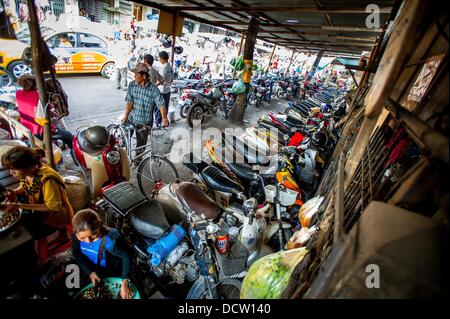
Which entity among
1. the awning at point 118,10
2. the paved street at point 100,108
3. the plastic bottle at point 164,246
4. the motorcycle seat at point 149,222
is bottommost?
the paved street at point 100,108

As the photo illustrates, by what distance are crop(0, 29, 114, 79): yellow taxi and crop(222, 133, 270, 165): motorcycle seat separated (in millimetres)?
8882

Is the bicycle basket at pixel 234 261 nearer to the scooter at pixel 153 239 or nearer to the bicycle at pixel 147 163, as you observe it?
the scooter at pixel 153 239

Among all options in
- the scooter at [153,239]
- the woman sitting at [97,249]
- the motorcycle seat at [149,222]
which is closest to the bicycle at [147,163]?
the scooter at [153,239]

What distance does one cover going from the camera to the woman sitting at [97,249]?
6.57 ft

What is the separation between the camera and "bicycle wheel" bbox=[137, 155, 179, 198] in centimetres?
409

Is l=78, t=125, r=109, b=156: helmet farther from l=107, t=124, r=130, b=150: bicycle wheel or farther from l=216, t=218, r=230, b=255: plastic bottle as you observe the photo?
l=216, t=218, r=230, b=255: plastic bottle

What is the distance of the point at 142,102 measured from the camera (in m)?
4.57

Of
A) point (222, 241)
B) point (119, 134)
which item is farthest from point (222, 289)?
point (119, 134)

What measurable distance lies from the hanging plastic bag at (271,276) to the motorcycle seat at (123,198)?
1598 mm

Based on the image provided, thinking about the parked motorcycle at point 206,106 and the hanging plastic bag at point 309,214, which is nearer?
the hanging plastic bag at point 309,214

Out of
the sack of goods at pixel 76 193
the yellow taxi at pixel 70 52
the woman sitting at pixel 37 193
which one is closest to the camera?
the woman sitting at pixel 37 193

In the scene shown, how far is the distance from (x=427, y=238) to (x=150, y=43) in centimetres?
1868

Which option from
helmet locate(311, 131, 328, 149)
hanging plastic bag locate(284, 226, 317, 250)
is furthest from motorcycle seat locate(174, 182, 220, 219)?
helmet locate(311, 131, 328, 149)
